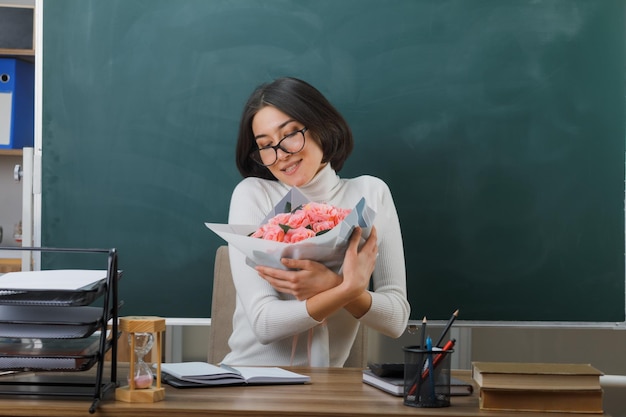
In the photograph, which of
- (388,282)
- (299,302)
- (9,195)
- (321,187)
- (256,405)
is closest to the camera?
(256,405)

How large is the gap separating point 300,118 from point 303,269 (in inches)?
26.9

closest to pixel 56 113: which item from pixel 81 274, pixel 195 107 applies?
pixel 195 107

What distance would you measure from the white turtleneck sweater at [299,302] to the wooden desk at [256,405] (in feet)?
1.72

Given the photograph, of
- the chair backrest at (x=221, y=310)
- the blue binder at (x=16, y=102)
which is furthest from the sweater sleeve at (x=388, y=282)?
the blue binder at (x=16, y=102)

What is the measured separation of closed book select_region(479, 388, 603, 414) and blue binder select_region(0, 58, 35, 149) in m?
2.98

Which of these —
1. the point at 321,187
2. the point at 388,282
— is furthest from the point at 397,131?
the point at 388,282

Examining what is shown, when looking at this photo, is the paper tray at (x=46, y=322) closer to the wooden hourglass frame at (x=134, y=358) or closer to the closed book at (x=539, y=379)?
the wooden hourglass frame at (x=134, y=358)

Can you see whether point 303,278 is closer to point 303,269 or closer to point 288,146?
point 303,269

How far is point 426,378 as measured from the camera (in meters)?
1.47

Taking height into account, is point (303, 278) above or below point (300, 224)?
below

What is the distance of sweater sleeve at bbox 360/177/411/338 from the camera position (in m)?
2.25

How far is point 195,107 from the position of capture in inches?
118

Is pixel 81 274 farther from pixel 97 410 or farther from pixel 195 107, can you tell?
pixel 195 107

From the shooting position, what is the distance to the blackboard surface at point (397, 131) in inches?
117
